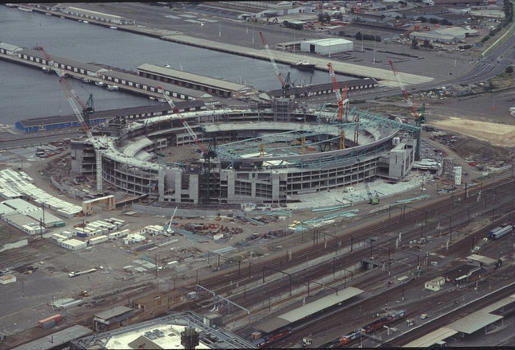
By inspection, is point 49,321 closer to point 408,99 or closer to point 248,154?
point 248,154

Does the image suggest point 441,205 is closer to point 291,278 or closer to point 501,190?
point 501,190

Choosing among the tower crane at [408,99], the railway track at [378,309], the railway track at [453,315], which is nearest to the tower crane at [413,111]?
the tower crane at [408,99]

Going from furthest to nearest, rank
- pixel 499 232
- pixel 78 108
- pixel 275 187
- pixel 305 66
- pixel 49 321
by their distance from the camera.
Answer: pixel 305 66 < pixel 78 108 < pixel 275 187 < pixel 499 232 < pixel 49 321

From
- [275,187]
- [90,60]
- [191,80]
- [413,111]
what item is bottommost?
[275,187]

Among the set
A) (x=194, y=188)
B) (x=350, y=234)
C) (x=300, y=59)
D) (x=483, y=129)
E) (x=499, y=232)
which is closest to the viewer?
(x=350, y=234)

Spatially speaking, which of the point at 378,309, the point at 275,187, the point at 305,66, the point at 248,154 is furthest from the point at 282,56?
the point at 378,309

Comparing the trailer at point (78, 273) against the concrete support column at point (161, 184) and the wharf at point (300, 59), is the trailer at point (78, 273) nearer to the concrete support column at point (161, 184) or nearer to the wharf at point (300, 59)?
the concrete support column at point (161, 184)
